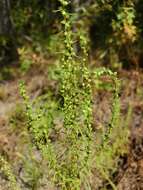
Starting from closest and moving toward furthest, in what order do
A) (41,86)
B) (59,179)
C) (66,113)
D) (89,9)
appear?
(66,113)
(59,179)
(41,86)
(89,9)

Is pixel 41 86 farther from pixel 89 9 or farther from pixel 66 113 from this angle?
pixel 66 113

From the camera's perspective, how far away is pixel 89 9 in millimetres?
5020

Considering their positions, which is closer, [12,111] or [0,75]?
[12,111]

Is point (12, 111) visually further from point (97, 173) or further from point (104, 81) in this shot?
point (97, 173)

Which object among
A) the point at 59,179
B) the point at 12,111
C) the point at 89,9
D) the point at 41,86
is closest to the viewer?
the point at 59,179

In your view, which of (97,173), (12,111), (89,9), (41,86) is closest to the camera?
(97,173)

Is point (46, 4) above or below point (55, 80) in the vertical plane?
above

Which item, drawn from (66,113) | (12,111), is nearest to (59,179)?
(66,113)

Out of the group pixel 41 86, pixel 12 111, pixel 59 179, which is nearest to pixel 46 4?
pixel 41 86

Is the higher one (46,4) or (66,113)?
(46,4)

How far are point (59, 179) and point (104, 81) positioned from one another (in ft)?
5.16

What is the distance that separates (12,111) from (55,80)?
0.47 m

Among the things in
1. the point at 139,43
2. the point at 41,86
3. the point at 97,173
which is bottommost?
the point at 97,173

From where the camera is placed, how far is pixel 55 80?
15.1 ft
